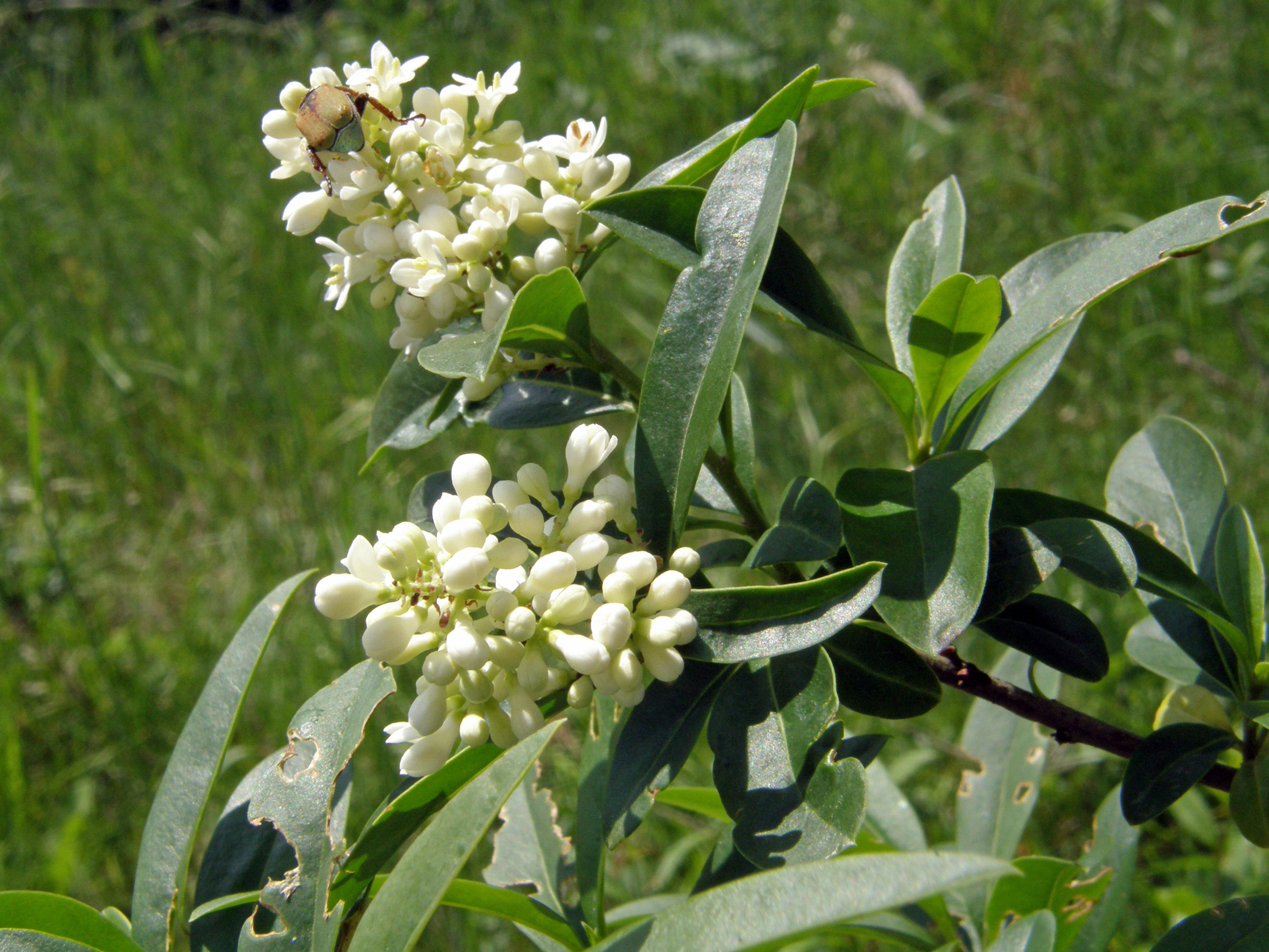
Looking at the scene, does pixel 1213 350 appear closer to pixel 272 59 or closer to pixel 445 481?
pixel 445 481

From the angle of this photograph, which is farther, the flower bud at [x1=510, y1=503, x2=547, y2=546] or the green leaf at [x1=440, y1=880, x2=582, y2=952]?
the green leaf at [x1=440, y1=880, x2=582, y2=952]

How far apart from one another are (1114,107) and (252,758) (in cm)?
312

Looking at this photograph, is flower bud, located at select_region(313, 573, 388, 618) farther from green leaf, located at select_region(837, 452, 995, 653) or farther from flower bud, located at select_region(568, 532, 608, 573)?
green leaf, located at select_region(837, 452, 995, 653)

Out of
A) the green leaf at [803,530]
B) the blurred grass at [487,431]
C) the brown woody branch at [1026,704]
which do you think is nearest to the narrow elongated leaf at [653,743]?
the green leaf at [803,530]

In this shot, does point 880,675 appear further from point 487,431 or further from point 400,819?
point 487,431

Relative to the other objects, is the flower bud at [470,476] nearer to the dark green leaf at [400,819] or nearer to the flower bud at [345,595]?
the flower bud at [345,595]

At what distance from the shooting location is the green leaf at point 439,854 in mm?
636

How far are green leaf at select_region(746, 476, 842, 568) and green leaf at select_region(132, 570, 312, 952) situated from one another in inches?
17.5

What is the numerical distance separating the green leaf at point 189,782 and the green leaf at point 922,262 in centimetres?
68

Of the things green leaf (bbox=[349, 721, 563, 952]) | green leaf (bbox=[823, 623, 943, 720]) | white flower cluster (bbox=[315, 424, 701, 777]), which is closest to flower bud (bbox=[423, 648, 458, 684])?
white flower cluster (bbox=[315, 424, 701, 777])

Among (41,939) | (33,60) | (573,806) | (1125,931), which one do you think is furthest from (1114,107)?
(33,60)

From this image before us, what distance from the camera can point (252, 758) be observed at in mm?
2449

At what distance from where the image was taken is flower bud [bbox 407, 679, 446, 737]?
0.79 metres

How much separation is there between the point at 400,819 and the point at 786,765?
33cm
